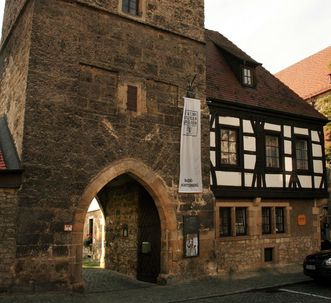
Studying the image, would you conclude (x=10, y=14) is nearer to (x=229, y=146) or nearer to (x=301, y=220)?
(x=229, y=146)

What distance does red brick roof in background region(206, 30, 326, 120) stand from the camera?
46.5 feet

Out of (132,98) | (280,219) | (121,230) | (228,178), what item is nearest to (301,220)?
(280,219)

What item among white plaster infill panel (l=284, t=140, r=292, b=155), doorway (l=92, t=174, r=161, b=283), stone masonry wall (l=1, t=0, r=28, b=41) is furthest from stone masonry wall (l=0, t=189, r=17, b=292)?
white plaster infill panel (l=284, t=140, r=292, b=155)

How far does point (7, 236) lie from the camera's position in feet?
30.4

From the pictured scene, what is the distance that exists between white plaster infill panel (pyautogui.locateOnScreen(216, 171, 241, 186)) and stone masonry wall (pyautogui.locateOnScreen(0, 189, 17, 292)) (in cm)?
638

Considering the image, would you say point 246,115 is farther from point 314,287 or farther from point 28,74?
point 28,74

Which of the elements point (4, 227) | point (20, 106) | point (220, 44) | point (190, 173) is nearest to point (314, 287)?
point (190, 173)

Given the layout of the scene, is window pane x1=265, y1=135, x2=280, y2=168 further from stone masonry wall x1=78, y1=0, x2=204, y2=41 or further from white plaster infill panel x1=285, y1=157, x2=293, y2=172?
stone masonry wall x1=78, y1=0, x2=204, y2=41

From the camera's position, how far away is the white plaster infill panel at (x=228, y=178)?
13.2m

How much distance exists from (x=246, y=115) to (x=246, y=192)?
265 cm

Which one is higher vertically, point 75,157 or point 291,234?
point 75,157

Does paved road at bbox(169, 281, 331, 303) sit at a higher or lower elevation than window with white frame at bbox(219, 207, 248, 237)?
lower

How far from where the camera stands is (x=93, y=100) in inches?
429

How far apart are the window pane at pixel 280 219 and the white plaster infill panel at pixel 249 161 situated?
2.08 meters
